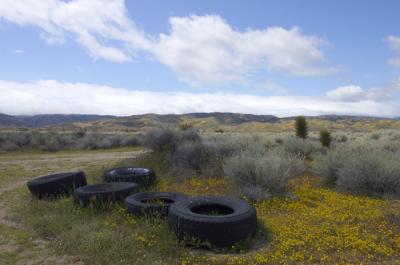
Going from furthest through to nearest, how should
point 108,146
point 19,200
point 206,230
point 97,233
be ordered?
point 108,146 < point 19,200 < point 97,233 < point 206,230

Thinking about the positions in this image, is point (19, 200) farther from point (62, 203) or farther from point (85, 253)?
point (85, 253)

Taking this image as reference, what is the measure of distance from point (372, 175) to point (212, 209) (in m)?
4.77

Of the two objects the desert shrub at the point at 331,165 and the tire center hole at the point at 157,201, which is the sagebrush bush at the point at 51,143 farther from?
the desert shrub at the point at 331,165

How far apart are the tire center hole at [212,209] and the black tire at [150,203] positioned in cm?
61

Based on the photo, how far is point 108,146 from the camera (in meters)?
28.9

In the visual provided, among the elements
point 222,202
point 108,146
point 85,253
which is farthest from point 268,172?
point 108,146

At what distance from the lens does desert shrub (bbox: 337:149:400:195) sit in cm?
894

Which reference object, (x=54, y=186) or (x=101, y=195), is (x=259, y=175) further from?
(x=54, y=186)

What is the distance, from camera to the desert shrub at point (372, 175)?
29.3 feet

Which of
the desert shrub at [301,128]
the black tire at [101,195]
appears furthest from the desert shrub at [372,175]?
the desert shrub at [301,128]

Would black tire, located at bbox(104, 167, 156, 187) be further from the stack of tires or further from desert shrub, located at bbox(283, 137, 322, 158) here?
desert shrub, located at bbox(283, 137, 322, 158)

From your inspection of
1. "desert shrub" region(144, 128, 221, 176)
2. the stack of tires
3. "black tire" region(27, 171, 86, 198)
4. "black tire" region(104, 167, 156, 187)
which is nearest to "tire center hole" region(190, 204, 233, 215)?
the stack of tires

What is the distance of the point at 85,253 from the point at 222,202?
2.81 meters

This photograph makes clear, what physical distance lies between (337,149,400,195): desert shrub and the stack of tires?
416 centimetres
